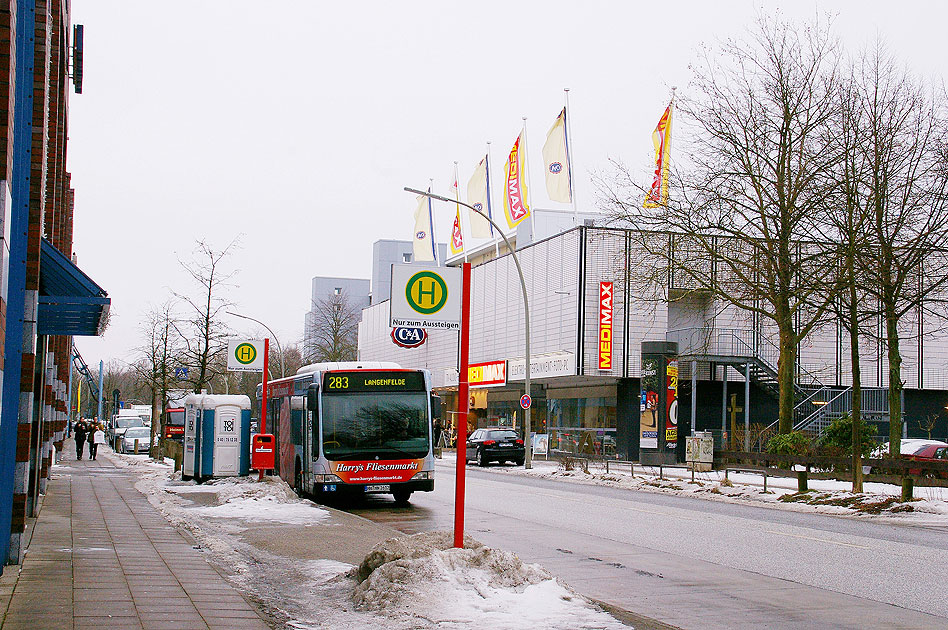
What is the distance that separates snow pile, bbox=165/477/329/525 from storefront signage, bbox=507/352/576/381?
27470mm

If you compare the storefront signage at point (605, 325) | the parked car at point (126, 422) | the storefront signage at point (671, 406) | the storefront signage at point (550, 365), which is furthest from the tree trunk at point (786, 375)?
the parked car at point (126, 422)

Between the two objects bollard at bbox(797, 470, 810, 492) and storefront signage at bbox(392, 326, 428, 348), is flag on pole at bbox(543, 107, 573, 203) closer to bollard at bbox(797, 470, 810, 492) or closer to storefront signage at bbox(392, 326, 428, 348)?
storefront signage at bbox(392, 326, 428, 348)

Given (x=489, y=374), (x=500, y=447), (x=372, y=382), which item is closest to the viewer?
(x=372, y=382)

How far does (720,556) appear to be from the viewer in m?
13.1

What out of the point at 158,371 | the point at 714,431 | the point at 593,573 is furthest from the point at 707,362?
the point at 593,573

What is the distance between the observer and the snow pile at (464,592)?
7551 mm

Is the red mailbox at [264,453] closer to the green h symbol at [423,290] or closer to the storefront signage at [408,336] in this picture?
the green h symbol at [423,290]

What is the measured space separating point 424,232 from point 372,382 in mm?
40980

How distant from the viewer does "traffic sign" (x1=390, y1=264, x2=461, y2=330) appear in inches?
407

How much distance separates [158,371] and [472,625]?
47638 mm

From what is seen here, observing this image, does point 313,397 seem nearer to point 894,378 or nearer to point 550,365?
point 894,378

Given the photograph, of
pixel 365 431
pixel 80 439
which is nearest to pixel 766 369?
pixel 365 431

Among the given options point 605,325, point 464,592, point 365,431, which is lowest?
point 464,592

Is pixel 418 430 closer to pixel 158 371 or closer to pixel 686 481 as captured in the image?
pixel 686 481
